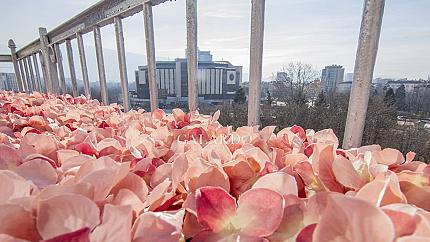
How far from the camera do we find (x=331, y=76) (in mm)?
13039

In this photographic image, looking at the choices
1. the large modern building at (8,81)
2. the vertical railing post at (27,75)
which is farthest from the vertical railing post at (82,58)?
the large modern building at (8,81)

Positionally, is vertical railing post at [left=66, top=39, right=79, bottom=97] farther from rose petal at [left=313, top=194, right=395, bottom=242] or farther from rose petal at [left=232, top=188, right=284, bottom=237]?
rose petal at [left=313, top=194, right=395, bottom=242]

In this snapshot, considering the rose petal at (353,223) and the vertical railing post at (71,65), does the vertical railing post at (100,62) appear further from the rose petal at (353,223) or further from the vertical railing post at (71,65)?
the rose petal at (353,223)

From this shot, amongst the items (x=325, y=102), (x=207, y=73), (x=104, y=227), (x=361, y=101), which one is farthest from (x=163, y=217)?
(x=325, y=102)

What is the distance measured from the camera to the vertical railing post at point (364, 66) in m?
1.41

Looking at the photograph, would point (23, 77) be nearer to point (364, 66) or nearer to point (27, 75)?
point (27, 75)

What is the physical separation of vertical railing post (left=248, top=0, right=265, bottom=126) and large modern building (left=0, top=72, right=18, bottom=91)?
38.0ft

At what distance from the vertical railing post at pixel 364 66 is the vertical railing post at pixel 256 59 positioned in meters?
0.61

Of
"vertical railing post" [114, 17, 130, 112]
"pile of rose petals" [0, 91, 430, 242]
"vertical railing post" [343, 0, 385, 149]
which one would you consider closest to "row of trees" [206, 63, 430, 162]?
"vertical railing post" [114, 17, 130, 112]

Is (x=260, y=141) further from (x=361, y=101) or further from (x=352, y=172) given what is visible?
(x=361, y=101)

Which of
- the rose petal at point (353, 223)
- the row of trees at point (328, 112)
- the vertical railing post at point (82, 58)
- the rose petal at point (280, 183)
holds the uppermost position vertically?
the vertical railing post at point (82, 58)

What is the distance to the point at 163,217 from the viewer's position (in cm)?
35

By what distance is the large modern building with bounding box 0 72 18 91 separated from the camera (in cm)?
1057

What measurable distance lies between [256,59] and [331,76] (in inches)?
487
